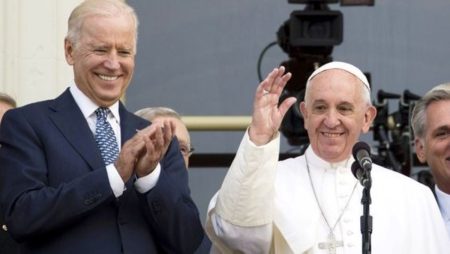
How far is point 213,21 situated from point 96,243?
359 cm

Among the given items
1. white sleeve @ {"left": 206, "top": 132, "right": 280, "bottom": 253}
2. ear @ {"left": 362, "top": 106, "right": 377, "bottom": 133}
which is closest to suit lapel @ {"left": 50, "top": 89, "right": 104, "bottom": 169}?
white sleeve @ {"left": 206, "top": 132, "right": 280, "bottom": 253}

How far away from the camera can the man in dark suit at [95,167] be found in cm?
438

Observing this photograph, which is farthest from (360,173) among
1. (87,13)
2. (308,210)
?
(87,13)

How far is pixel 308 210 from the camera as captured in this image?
16.3ft

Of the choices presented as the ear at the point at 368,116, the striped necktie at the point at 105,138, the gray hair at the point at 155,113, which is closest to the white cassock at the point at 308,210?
the ear at the point at 368,116

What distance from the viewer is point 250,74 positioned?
7.96 metres

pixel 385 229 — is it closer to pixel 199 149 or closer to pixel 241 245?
pixel 241 245

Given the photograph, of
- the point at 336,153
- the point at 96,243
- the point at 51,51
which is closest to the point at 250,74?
the point at 51,51

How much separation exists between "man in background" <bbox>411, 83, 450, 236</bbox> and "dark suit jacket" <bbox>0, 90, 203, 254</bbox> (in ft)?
4.43

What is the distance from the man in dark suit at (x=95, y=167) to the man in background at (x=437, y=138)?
130cm

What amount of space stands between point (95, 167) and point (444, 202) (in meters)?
1.62

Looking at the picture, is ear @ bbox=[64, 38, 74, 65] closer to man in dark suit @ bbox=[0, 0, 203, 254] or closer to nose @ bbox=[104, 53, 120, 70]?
man in dark suit @ bbox=[0, 0, 203, 254]

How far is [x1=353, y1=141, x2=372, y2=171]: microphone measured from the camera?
4453 millimetres

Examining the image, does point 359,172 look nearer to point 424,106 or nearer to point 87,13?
point 87,13
